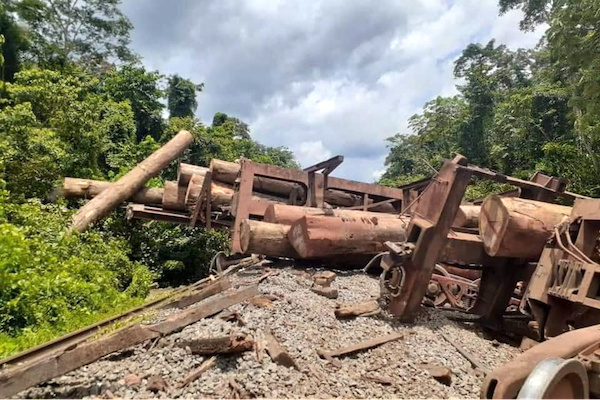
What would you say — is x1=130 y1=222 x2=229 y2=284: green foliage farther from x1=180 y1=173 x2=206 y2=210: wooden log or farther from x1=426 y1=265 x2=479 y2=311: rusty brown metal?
x1=426 y1=265 x2=479 y2=311: rusty brown metal

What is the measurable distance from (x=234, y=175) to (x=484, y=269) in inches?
205

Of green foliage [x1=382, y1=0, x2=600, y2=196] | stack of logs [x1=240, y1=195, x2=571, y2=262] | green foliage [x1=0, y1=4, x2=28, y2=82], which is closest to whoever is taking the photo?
stack of logs [x1=240, y1=195, x2=571, y2=262]

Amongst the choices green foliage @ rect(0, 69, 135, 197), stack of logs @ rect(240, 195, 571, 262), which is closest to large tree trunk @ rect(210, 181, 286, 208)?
stack of logs @ rect(240, 195, 571, 262)

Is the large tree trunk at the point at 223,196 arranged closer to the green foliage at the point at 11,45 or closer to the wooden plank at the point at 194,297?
the wooden plank at the point at 194,297

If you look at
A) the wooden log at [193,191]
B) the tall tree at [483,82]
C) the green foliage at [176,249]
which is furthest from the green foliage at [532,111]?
the green foliage at [176,249]

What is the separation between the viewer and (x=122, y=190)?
9.34 metres

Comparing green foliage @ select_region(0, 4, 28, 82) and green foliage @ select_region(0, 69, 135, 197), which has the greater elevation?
green foliage @ select_region(0, 4, 28, 82)

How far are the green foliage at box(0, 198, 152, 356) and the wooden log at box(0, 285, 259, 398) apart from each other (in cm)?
155

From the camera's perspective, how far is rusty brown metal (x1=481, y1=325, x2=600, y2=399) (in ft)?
7.07

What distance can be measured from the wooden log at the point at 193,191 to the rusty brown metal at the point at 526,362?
22.9ft

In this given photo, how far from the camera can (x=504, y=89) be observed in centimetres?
2786

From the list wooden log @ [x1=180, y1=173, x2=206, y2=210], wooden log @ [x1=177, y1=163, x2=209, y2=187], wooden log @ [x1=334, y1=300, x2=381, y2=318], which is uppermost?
wooden log @ [x1=177, y1=163, x2=209, y2=187]

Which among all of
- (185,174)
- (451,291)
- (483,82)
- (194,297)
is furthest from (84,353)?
(483,82)

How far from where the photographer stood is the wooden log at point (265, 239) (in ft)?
21.5
